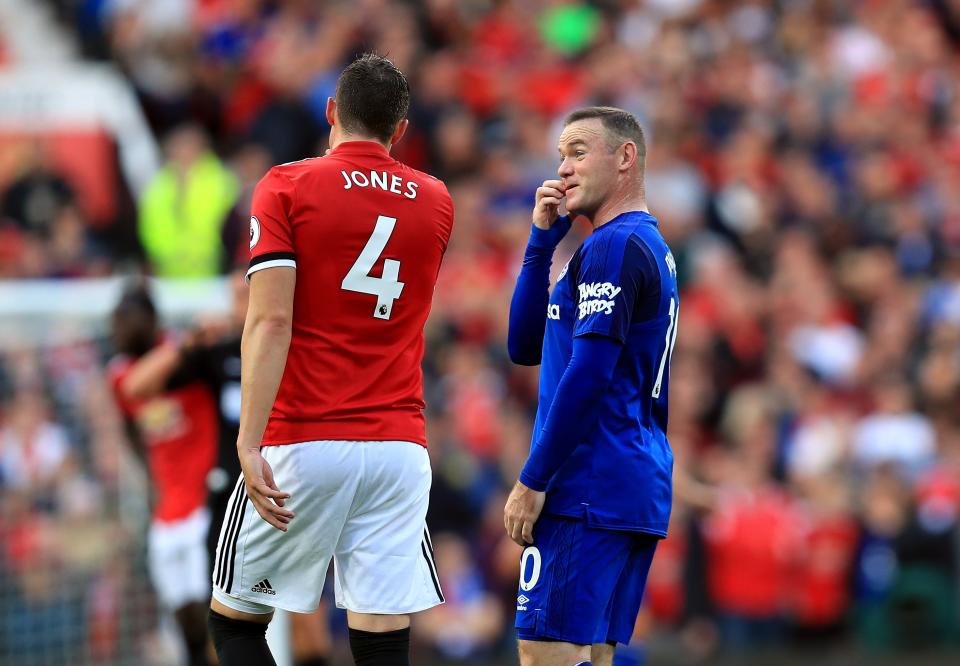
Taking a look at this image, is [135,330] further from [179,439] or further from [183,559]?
[183,559]

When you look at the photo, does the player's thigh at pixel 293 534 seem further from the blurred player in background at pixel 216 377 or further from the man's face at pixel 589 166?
the blurred player in background at pixel 216 377

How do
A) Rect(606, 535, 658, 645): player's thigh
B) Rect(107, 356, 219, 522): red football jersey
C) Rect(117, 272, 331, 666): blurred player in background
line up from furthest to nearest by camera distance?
Answer: Rect(107, 356, 219, 522): red football jersey, Rect(117, 272, 331, 666): blurred player in background, Rect(606, 535, 658, 645): player's thigh

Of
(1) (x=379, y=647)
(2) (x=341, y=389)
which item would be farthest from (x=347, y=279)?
(1) (x=379, y=647)

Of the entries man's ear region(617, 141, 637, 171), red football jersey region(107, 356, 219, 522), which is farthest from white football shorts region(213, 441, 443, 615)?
red football jersey region(107, 356, 219, 522)

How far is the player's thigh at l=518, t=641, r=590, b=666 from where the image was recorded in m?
5.36

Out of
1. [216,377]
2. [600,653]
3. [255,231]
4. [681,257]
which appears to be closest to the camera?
[255,231]

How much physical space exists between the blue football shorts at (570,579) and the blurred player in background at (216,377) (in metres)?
2.73

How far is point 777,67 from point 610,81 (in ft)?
6.43

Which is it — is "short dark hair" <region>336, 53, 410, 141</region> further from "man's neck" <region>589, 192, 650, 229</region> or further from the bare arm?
"man's neck" <region>589, 192, 650, 229</region>

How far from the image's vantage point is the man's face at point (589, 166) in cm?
557

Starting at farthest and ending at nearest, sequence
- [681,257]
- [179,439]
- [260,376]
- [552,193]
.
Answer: [681,257] → [179,439] → [552,193] → [260,376]

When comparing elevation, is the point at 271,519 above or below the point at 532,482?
below

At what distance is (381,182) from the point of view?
536 centimetres

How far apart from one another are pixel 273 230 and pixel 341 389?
0.59 metres
